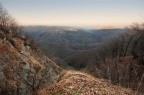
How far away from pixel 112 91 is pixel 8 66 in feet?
42.7

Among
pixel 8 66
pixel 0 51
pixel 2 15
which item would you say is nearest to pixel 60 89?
pixel 8 66

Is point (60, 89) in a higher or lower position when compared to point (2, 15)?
lower

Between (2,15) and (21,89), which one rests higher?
(2,15)

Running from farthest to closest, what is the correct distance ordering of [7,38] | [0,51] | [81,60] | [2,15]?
1. [81,60]
2. [2,15]
3. [7,38]
4. [0,51]

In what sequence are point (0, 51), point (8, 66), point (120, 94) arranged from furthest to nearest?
point (0, 51) → point (8, 66) → point (120, 94)

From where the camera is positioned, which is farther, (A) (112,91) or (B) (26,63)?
(B) (26,63)

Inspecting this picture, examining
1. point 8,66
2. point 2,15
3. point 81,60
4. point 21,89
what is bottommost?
point 81,60

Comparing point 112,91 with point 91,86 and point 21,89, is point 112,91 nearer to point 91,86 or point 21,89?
point 91,86

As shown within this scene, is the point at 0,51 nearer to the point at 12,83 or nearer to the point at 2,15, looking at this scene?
the point at 12,83

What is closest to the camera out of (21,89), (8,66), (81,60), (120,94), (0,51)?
(120,94)

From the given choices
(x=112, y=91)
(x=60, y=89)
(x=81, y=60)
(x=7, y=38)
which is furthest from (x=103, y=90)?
(x=81, y=60)

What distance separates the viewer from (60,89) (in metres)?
24.5

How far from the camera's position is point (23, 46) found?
42.2 meters

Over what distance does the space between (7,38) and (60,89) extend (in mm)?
18331
